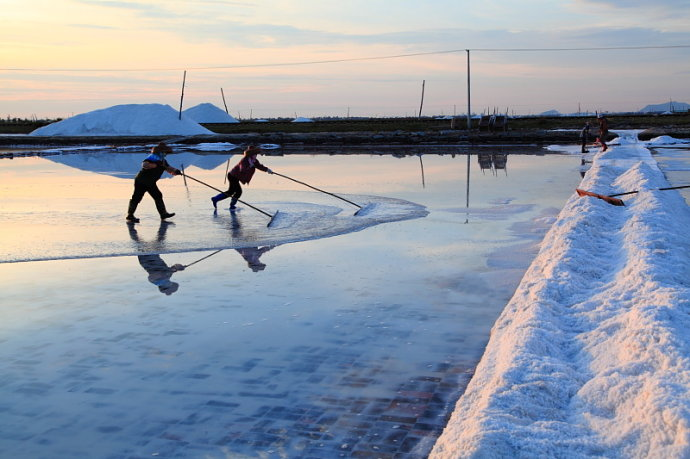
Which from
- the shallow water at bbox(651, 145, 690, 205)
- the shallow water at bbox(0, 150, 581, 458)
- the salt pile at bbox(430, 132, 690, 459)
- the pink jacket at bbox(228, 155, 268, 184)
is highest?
the pink jacket at bbox(228, 155, 268, 184)

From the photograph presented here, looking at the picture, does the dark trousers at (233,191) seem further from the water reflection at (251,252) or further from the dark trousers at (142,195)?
the water reflection at (251,252)

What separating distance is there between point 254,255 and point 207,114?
79.4 meters

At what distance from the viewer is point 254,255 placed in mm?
9133

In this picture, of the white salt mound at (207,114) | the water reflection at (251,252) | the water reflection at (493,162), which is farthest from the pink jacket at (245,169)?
the white salt mound at (207,114)

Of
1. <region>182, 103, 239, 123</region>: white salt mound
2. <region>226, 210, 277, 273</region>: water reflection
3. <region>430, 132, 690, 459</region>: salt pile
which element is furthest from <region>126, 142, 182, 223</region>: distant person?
<region>182, 103, 239, 123</region>: white salt mound

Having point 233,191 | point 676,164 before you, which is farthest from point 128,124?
point 233,191

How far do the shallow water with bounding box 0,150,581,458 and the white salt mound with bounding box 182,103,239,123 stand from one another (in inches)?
2895

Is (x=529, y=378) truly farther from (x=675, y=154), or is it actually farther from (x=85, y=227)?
(x=675, y=154)

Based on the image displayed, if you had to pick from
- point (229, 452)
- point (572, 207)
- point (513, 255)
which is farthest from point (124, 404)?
point (572, 207)

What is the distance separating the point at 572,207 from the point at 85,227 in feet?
24.2

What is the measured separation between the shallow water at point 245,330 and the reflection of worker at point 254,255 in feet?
0.08

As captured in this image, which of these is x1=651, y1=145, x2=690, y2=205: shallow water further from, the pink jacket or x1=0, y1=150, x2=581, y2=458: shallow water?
the pink jacket

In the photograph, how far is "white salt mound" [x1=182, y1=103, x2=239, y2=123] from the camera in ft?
279

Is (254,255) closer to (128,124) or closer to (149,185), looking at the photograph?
(149,185)
